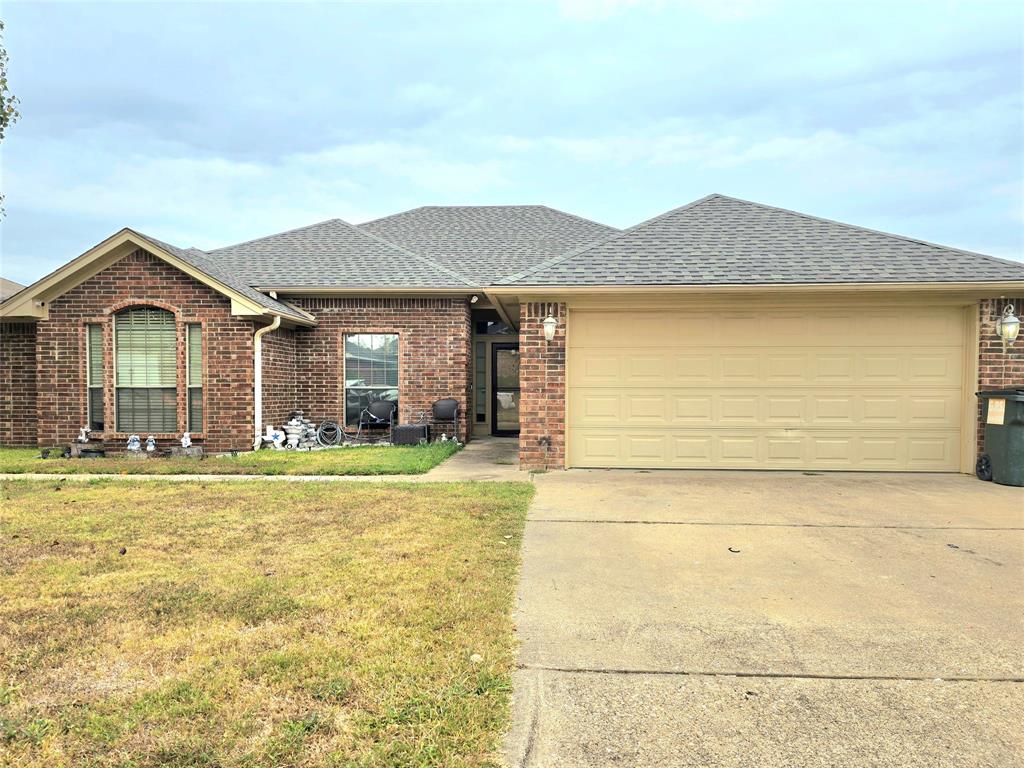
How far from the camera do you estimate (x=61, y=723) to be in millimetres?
2477

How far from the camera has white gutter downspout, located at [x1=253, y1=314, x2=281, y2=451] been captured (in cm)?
1103

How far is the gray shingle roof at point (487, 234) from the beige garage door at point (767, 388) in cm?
456

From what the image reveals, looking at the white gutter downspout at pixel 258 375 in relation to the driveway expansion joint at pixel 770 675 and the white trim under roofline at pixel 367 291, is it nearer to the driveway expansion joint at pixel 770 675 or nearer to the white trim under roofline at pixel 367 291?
→ the white trim under roofline at pixel 367 291

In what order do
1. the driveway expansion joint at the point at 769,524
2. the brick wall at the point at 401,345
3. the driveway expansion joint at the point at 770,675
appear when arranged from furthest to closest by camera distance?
the brick wall at the point at 401,345
the driveway expansion joint at the point at 769,524
the driveway expansion joint at the point at 770,675

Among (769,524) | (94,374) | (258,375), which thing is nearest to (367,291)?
(258,375)

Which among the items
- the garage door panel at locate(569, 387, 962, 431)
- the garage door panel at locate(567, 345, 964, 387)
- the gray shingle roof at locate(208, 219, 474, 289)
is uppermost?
→ the gray shingle roof at locate(208, 219, 474, 289)

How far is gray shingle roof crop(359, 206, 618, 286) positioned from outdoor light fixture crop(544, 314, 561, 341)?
398 cm

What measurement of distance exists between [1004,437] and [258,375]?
459 inches

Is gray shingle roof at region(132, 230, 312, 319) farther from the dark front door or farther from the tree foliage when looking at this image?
the dark front door

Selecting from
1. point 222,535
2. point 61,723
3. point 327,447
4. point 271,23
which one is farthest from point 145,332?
point 61,723

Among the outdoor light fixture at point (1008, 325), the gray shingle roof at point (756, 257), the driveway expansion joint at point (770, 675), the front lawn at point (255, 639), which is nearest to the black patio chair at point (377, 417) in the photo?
the gray shingle roof at point (756, 257)

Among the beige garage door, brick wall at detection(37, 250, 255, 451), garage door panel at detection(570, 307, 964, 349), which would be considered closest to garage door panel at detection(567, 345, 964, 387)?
the beige garage door

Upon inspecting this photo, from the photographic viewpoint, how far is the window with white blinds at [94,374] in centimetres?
1123

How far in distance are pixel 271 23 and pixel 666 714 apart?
13.8m
